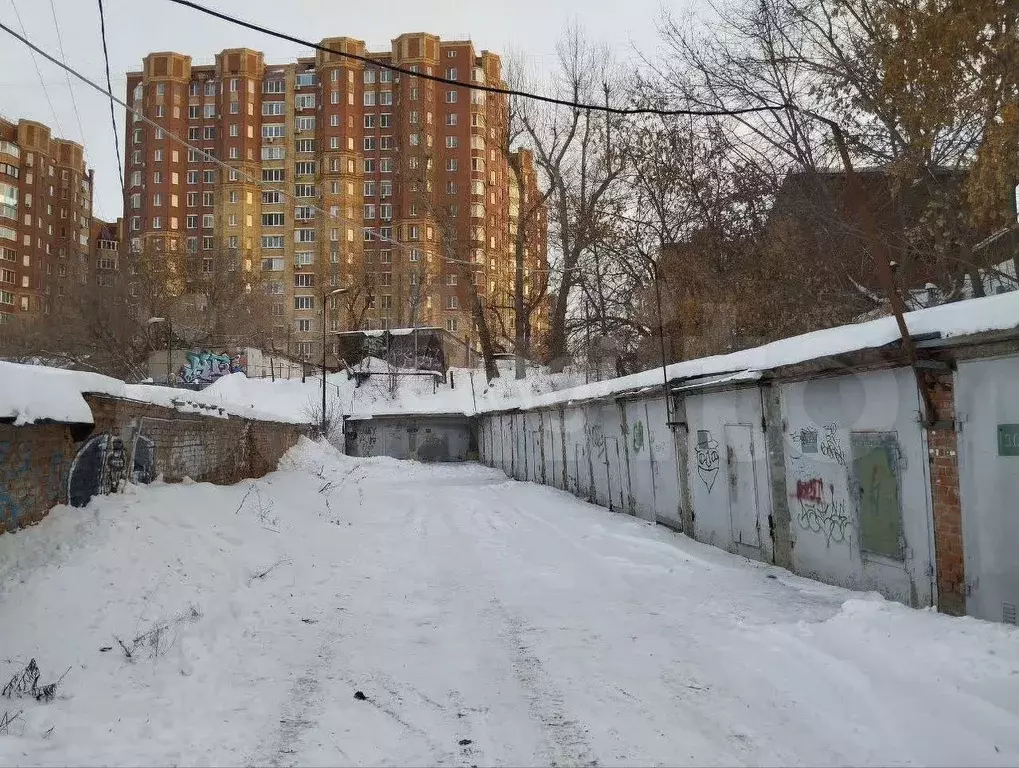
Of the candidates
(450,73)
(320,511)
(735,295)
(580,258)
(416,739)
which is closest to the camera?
(416,739)

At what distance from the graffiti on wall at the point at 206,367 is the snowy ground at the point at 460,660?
39.3 metres

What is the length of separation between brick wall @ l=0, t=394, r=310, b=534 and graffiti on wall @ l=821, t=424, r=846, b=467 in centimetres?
780

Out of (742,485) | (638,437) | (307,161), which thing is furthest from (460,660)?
(307,161)

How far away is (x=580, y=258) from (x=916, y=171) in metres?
20.3

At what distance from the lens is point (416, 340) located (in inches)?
1775

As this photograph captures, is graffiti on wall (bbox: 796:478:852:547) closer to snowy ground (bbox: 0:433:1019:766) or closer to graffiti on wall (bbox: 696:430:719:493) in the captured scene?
snowy ground (bbox: 0:433:1019:766)

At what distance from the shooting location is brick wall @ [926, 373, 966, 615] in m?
5.80

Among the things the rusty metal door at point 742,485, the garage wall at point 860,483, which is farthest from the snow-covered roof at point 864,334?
the rusty metal door at point 742,485

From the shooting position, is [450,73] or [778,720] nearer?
[778,720]

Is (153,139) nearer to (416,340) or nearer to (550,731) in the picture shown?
(416,340)

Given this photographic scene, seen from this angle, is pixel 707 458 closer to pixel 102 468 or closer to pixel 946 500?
pixel 946 500

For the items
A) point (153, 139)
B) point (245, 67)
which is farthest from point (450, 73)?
point (153, 139)

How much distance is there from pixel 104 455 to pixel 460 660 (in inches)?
196

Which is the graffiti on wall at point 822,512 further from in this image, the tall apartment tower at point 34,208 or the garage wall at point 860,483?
the tall apartment tower at point 34,208
